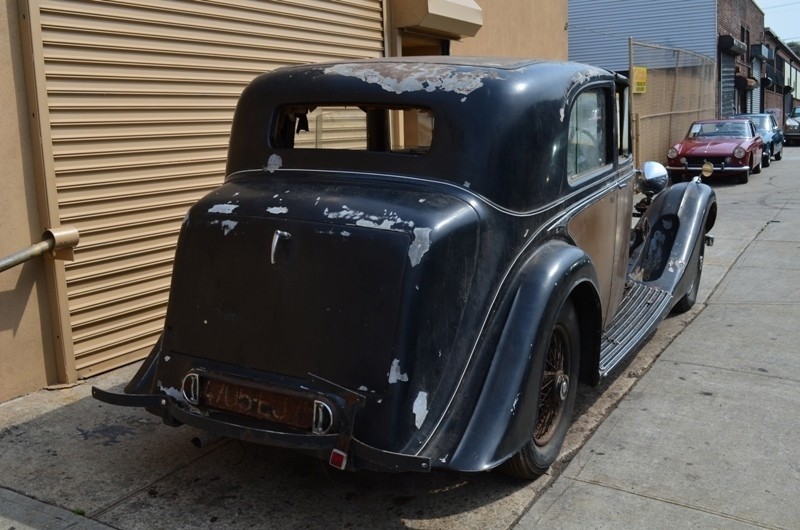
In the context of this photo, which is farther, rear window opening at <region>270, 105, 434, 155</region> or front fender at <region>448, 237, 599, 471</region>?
rear window opening at <region>270, 105, 434, 155</region>

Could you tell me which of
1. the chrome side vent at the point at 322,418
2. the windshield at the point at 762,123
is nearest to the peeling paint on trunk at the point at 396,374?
the chrome side vent at the point at 322,418

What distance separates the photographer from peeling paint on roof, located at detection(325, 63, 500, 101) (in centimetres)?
360

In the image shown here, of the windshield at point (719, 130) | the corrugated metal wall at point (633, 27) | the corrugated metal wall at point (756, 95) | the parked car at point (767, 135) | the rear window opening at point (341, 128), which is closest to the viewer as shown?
the rear window opening at point (341, 128)

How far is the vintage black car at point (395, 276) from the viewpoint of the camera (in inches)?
120

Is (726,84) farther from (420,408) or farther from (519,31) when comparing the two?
(420,408)

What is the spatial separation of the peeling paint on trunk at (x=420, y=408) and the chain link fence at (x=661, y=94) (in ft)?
42.0

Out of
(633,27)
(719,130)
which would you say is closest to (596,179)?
(719,130)

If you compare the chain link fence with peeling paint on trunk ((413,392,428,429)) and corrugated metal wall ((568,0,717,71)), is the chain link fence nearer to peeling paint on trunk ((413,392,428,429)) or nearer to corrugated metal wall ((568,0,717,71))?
corrugated metal wall ((568,0,717,71))

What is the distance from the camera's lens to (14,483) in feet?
12.3

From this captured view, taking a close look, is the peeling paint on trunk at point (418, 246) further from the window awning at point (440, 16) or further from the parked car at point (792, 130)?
the parked car at point (792, 130)

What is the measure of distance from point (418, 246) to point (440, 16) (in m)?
5.90

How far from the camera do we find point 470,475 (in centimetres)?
374

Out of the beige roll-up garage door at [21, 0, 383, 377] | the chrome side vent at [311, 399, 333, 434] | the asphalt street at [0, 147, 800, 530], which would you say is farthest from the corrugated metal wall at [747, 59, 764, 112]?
the chrome side vent at [311, 399, 333, 434]

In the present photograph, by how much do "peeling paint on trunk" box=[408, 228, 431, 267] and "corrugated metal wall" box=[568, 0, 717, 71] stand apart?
27984mm
